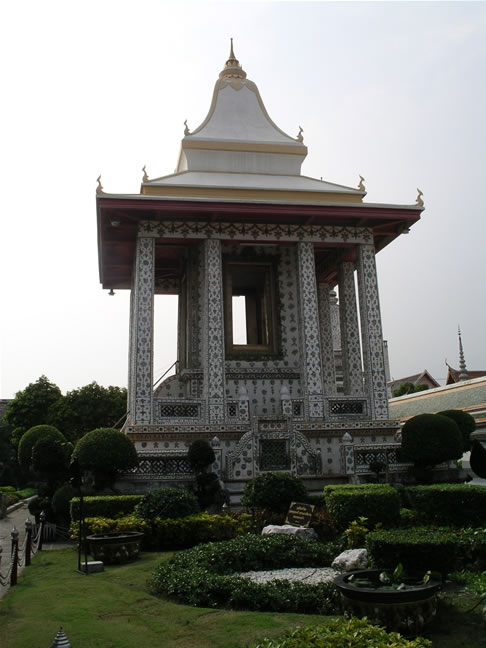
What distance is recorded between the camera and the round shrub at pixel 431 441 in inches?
579

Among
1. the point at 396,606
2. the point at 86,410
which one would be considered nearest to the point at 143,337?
the point at 396,606

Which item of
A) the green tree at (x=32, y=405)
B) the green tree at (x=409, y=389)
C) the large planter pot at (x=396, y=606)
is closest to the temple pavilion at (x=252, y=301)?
the large planter pot at (x=396, y=606)

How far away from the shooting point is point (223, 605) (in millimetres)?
6840

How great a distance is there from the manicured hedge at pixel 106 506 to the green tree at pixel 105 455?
1.05 meters

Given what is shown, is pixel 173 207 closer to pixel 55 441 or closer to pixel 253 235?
pixel 253 235

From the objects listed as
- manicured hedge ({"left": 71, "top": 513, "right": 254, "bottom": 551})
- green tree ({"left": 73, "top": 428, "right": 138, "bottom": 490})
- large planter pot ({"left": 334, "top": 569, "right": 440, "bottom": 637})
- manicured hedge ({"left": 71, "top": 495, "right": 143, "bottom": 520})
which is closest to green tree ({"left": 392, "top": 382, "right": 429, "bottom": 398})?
green tree ({"left": 73, "top": 428, "right": 138, "bottom": 490})

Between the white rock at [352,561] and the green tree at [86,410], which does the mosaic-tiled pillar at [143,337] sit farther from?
the green tree at [86,410]

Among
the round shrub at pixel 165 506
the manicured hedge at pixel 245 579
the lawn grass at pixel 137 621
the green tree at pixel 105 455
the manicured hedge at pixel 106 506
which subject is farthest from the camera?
the green tree at pixel 105 455

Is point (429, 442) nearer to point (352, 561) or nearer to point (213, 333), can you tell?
point (213, 333)

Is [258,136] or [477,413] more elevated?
[258,136]

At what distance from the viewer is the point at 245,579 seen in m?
7.23

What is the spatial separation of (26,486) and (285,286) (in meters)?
22.0

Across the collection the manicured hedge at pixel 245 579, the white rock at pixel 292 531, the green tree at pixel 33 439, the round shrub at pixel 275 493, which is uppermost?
the green tree at pixel 33 439

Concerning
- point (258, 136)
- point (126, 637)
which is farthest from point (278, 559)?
point (258, 136)
